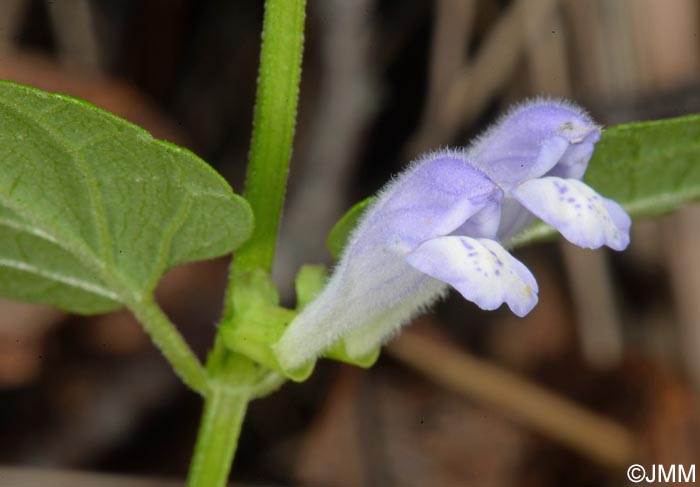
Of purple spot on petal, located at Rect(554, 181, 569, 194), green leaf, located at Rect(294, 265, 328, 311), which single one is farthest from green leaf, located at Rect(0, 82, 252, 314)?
purple spot on petal, located at Rect(554, 181, 569, 194)

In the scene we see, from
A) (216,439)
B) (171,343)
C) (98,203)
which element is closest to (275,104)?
(98,203)

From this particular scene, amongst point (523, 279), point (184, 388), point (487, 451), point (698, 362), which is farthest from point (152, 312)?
point (698, 362)

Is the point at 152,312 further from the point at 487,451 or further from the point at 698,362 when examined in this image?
the point at 698,362

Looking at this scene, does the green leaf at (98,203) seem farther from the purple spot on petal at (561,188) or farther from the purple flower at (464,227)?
the purple spot on petal at (561,188)

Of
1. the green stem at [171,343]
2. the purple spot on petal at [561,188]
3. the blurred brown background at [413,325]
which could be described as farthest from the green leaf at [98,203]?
the blurred brown background at [413,325]

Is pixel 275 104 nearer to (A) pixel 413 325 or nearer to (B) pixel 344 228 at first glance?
(B) pixel 344 228

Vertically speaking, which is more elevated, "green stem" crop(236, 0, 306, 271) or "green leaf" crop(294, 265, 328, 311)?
"green stem" crop(236, 0, 306, 271)

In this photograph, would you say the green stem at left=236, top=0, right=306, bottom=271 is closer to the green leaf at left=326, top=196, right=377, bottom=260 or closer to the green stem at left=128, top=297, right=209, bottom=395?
the green leaf at left=326, top=196, right=377, bottom=260
